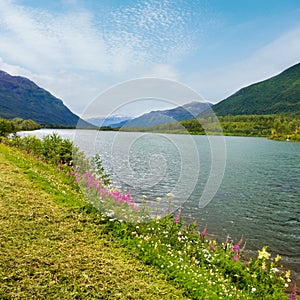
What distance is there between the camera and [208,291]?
5.27 meters

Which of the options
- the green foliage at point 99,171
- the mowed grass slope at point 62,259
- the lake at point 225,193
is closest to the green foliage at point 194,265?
the mowed grass slope at point 62,259

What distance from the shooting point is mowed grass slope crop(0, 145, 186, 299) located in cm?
448

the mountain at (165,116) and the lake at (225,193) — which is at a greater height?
the mountain at (165,116)

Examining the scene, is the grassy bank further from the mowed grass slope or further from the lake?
the lake

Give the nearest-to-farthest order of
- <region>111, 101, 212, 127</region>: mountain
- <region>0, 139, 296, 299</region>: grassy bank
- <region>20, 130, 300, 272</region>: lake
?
<region>0, 139, 296, 299</region>: grassy bank → <region>111, 101, 212, 127</region>: mountain → <region>20, 130, 300, 272</region>: lake

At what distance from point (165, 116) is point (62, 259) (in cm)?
584

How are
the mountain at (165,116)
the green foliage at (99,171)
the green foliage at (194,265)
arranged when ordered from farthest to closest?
the green foliage at (99,171)
the mountain at (165,116)
the green foliage at (194,265)

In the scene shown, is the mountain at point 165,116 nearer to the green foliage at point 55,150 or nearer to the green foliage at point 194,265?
the green foliage at point 194,265

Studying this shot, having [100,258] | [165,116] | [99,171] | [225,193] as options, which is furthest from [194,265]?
→ [225,193]

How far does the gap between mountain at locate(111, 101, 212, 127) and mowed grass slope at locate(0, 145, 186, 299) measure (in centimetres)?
310

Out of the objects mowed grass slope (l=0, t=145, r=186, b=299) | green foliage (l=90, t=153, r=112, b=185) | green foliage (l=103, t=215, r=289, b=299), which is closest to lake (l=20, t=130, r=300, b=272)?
green foliage (l=90, t=153, r=112, b=185)

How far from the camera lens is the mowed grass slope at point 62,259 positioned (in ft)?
14.7

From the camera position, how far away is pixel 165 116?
9.58 m

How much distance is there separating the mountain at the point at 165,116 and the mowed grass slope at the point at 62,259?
3.10m
